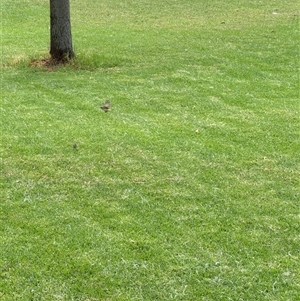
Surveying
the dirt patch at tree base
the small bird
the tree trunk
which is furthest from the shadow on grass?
the small bird

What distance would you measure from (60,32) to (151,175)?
4787 millimetres

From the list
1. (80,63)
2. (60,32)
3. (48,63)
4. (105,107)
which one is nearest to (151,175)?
(105,107)

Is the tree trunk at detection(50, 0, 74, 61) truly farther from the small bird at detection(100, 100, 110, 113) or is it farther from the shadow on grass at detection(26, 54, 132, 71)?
the small bird at detection(100, 100, 110, 113)

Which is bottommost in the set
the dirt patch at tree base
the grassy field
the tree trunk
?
the grassy field

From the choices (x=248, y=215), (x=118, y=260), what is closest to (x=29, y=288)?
(x=118, y=260)

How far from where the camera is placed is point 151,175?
573 cm

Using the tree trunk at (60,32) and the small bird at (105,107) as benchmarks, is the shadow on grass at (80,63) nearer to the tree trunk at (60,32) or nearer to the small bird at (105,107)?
the tree trunk at (60,32)

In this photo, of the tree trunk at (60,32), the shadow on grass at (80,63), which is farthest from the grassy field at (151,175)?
the tree trunk at (60,32)

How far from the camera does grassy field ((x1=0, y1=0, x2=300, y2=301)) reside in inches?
165

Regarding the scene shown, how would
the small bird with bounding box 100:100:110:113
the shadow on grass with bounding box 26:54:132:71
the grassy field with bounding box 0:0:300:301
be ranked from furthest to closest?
the shadow on grass with bounding box 26:54:132:71
the small bird with bounding box 100:100:110:113
the grassy field with bounding box 0:0:300:301

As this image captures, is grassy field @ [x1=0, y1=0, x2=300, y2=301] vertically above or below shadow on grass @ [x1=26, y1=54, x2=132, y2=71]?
below

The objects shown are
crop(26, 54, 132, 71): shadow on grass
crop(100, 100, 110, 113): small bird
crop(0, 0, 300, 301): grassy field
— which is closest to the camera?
crop(0, 0, 300, 301): grassy field

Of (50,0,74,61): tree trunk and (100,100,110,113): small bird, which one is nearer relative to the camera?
(100,100,110,113): small bird

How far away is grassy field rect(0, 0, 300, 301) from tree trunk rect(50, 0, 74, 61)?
288 millimetres
